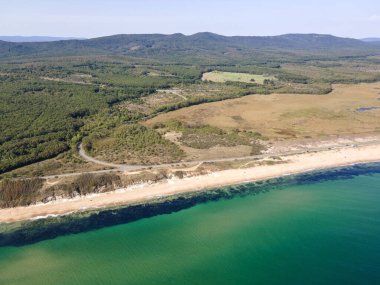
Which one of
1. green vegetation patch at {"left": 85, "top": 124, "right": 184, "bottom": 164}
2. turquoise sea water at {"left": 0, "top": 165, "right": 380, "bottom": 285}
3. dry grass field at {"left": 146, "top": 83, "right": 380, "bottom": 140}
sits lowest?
turquoise sea water at {"left": 0, "top": 165, "right": 380, "bottom": 285}

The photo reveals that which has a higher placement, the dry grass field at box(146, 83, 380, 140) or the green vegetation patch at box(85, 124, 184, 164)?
the dry grass field at box(146, 83, 380, 140)

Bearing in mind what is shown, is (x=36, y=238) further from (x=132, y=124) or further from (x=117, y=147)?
(x=132, y=124)

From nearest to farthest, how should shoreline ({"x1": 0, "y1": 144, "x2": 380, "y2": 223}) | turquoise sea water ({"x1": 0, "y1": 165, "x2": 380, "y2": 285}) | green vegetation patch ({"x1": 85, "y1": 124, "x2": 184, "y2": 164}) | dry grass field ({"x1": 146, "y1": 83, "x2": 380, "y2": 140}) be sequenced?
turquoise sea water ({"x1": 0, "y1": 165, "x2": 380, "y2": 285})
shoreline ({"x1": 0, "y1": 144, "x2": 380, "y2": 223})
green vegetation patch ({"x1": 85, "y1": 124, "x2": 184, "y2": 164})
dry grass field ({"x1": 146, "y1": 83, "x2": 380, "y2": 140})

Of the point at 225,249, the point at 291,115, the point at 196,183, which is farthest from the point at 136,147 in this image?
the point at 291,115

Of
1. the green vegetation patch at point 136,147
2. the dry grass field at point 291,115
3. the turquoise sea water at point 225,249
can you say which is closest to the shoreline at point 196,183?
the turquoise sea water at point 225,249

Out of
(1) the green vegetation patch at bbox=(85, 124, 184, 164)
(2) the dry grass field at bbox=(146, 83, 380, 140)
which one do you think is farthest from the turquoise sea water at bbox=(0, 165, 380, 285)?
(2) the dry grass field at bbox=(146, 83, 380, 140)

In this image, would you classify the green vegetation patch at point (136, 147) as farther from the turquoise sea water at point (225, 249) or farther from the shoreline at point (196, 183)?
the turquoise sea water at point (225, 249)

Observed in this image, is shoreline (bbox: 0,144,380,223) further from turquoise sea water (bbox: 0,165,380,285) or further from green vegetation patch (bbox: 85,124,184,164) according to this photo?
green vegetation patch (bbox: 85,124,184,164)

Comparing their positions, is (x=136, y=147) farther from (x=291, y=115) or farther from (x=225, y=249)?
(x=291, y=115)
